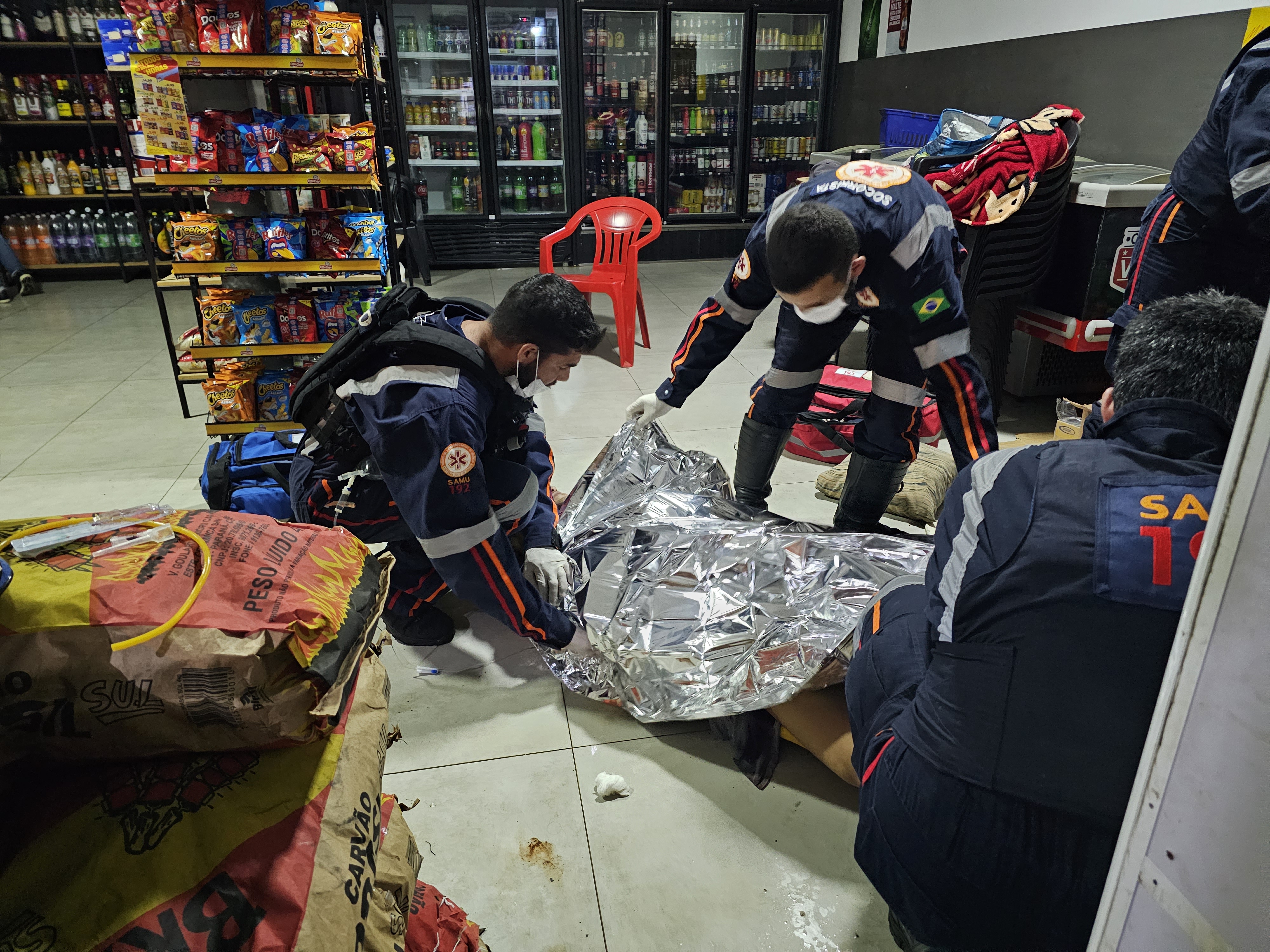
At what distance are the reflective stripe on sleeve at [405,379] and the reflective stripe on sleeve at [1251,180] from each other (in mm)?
1867

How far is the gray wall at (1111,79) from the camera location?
3307mm

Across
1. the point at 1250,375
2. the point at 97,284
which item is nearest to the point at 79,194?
the point at 97,284

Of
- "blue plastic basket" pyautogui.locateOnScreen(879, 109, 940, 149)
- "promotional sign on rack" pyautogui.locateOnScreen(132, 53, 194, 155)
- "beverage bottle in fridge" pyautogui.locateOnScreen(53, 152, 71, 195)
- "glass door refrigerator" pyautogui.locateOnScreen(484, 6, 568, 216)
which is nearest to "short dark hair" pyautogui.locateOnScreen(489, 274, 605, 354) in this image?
"promotional sign on rack" pyautogui.locateOnScreen(132, 53, 194, 155)

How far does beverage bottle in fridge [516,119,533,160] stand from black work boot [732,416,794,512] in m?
5.18

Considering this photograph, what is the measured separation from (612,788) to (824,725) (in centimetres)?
49

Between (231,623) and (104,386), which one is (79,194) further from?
(231,623)

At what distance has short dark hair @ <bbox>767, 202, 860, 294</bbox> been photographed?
1.85m

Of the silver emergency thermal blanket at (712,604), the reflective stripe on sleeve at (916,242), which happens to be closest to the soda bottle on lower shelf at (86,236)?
the silver emergency thermal blanket at (712,604)

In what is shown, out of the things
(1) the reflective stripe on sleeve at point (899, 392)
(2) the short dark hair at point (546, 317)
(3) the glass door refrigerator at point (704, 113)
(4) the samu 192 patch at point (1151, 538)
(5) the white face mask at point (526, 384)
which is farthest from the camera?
(3) the glass door refrigerator at point (704, 113)

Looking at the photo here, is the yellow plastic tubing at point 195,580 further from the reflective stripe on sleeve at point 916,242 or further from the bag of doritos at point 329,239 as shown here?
the bag of doritos at point 329,239

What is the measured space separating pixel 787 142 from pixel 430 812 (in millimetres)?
7129

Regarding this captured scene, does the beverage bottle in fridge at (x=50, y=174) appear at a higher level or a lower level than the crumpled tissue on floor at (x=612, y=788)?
higher

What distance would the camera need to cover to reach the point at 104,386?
4223 millimetres

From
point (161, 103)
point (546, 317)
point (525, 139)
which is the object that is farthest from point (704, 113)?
point (546, 317)
